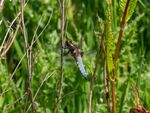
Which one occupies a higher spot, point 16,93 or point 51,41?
point 51,41

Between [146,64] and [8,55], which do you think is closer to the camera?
[146,64]

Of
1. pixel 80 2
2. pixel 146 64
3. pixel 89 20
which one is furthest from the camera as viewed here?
pixel 80 2

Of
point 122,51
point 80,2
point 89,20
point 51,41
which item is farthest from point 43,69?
point 80,2

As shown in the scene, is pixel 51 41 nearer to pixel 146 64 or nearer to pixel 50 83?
pixel 50 83

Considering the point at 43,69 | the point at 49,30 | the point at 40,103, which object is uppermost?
the point at 49,30

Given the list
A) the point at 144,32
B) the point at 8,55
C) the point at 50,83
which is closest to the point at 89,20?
the point at 144,32

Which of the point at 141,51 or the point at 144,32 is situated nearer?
the point at 141,51

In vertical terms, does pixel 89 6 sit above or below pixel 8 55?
above

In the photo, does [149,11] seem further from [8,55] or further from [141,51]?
[8,55]

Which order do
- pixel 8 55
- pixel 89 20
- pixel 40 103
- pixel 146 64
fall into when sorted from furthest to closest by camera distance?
pixel 89 20 < pixel 8 55 < pixel 146 64 < pixel 40 103
